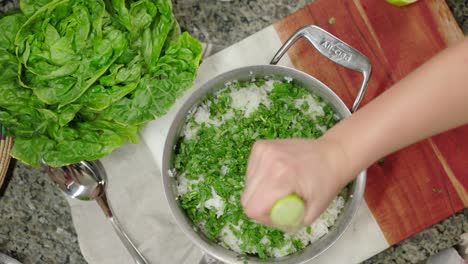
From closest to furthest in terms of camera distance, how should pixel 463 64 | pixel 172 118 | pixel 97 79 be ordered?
pixel 463 64
pixel 97 79
pixel 172 118

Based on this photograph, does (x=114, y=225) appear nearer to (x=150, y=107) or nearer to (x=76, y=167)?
(x=76, y=167)

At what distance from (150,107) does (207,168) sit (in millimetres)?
195

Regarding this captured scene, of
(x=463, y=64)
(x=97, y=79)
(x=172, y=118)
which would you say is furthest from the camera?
(x=172, y=118)

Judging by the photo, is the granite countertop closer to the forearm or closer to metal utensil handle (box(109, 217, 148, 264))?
metal utensil handle (box(109, 217, 148, 264))

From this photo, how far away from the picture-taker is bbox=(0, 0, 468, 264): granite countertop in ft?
4.31

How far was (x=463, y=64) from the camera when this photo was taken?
0.77 meters

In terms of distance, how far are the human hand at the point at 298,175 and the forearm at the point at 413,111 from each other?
0.09 ft

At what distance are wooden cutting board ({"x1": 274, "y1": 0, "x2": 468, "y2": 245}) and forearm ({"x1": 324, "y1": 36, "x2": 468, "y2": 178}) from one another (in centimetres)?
47

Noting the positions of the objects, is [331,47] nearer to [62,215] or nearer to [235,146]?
[235,146]

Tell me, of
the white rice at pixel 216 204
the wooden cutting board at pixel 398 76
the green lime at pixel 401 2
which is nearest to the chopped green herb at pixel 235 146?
the white rice at pixel 216 204

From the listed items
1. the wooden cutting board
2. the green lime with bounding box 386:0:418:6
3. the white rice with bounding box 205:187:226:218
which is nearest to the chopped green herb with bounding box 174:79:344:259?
the white rice with bounding box 205:187:226:218

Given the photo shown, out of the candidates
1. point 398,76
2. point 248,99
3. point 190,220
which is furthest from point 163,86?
point 398,76

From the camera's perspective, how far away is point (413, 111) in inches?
30.7

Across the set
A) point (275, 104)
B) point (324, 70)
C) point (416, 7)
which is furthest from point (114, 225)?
point (416, 7)
